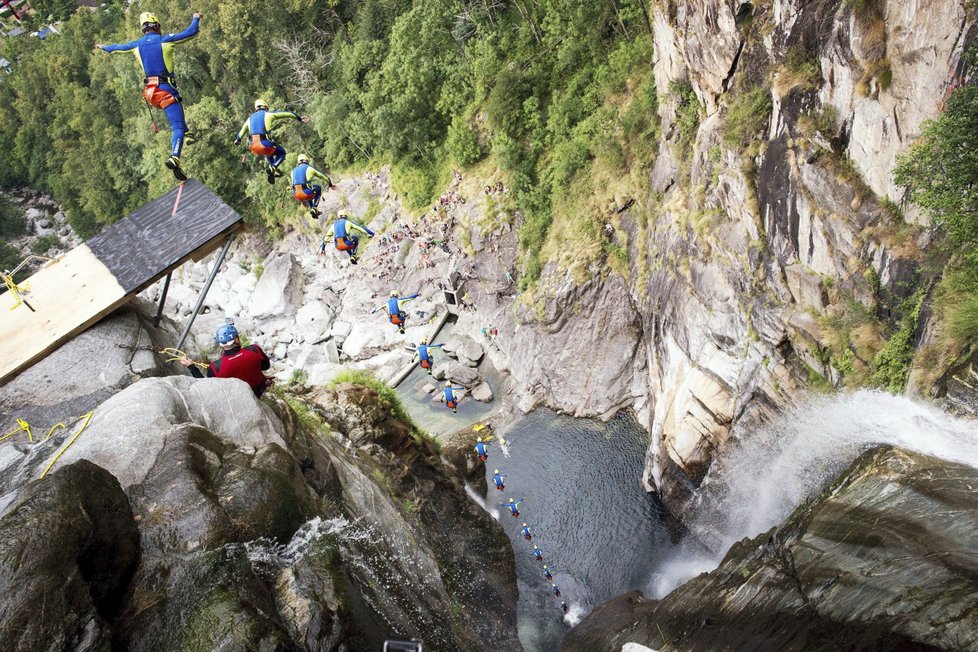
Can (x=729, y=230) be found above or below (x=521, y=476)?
above

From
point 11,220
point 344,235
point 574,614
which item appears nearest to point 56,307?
point 344,235

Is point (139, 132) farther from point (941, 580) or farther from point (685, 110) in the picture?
point (941, 580)

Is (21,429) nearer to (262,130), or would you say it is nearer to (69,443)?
(69,443)

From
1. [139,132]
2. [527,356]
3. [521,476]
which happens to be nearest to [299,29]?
[139,132]

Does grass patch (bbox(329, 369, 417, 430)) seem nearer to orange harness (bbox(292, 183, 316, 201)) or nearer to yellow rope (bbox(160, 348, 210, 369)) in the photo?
orange harness (bbox(292, 183, 316, 201))

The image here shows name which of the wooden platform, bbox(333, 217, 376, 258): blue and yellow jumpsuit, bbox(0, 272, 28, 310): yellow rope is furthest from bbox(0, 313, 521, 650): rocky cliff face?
bbox(333, 217, 376, 258): blue and yellow jumpsuit

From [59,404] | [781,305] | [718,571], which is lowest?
[718,571]

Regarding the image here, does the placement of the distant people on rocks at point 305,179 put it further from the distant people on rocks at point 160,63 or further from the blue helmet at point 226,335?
the blue helmet at point 226,335
